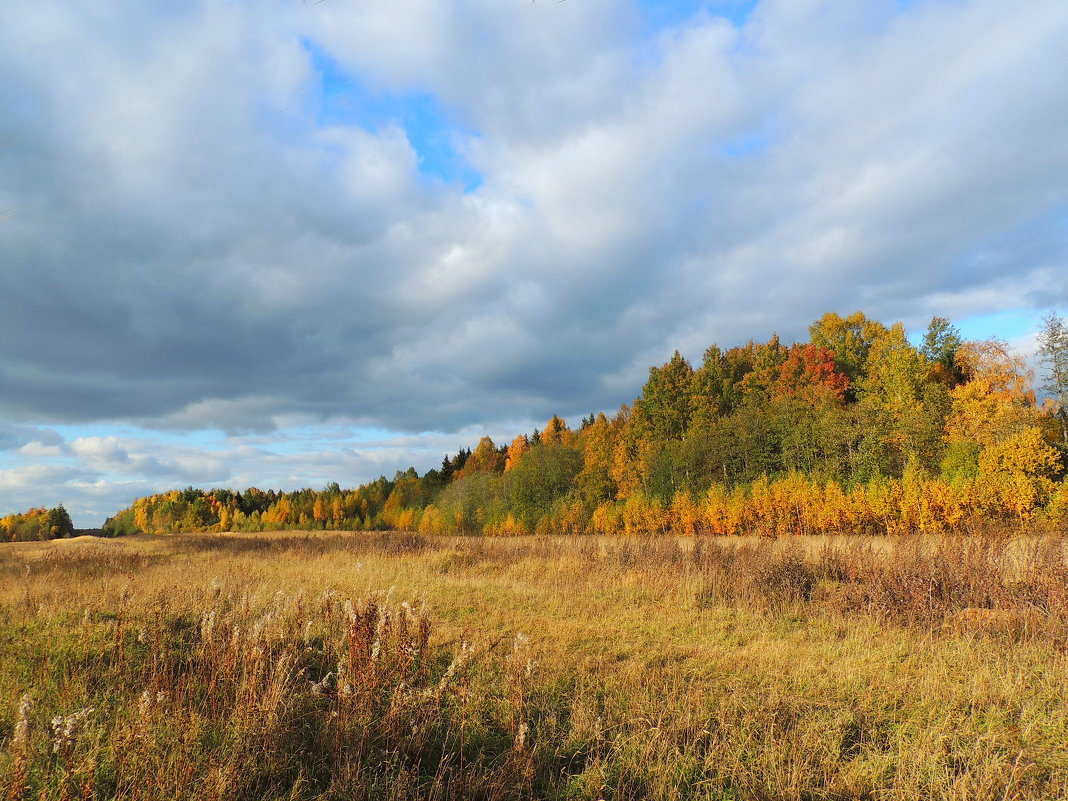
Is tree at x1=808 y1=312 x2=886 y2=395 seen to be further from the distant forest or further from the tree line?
the tree line

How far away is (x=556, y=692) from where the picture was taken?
596cm

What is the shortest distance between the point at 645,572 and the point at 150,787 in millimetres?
11619

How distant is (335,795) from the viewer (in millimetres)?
3688

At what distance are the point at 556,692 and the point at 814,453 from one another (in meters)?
41.0

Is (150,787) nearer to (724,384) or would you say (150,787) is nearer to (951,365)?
(724,384)

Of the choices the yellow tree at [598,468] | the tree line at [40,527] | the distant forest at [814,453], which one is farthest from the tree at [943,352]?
the tree line at [40,527]

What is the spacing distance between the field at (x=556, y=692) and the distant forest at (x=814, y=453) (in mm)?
14600

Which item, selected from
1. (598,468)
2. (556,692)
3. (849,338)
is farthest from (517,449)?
(556,692)

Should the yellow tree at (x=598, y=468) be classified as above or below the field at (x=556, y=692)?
above

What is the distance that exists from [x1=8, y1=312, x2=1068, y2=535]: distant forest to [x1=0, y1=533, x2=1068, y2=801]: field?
14600 mm

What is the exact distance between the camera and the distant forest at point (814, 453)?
31.4 metres

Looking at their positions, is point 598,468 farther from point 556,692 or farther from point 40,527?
point 40,527

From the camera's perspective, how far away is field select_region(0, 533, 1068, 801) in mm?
3975

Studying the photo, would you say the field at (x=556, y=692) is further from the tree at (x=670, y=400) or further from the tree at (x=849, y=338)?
the tree at (x=849, y=338)
